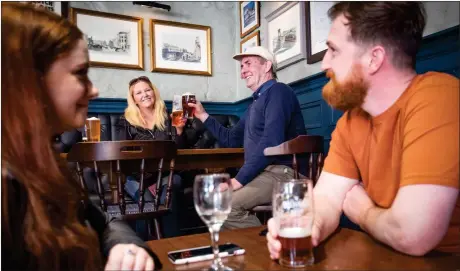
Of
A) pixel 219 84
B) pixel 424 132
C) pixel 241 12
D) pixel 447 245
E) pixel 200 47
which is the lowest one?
pixel 447 245

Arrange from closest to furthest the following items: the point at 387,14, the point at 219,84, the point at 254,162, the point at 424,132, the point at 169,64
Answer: the point at 424,132 < the point at 387,14 < the point at 254,162 < the point at 169,64 < the point at 219,84

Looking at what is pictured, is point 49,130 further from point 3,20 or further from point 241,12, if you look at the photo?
point 241,12

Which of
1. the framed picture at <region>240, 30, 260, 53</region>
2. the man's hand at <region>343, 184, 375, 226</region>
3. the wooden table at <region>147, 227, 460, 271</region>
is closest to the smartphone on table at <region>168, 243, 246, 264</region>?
the wooden table at <region>147, 227, 460, 271</region>

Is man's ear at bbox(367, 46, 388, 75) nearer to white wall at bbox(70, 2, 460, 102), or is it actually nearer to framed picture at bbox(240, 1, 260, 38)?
white wall at bbox(70, 2, 460, 102)

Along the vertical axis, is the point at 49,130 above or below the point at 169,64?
below

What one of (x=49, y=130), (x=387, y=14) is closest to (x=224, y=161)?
(x=387, y=14)

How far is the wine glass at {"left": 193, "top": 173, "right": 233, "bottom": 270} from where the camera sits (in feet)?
2.21

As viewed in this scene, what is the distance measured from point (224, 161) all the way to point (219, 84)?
1889mm

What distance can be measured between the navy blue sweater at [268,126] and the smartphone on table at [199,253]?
4.07ft

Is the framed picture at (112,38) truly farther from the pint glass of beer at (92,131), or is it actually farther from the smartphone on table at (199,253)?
the smartphone on table at (199,253)

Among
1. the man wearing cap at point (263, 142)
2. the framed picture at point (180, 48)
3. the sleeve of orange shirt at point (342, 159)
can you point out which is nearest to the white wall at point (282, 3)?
the framed picture at point (180, 48)

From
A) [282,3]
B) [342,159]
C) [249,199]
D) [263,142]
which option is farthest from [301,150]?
[282,3]

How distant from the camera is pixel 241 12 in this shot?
155 inches

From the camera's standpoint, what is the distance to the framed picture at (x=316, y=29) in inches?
108
